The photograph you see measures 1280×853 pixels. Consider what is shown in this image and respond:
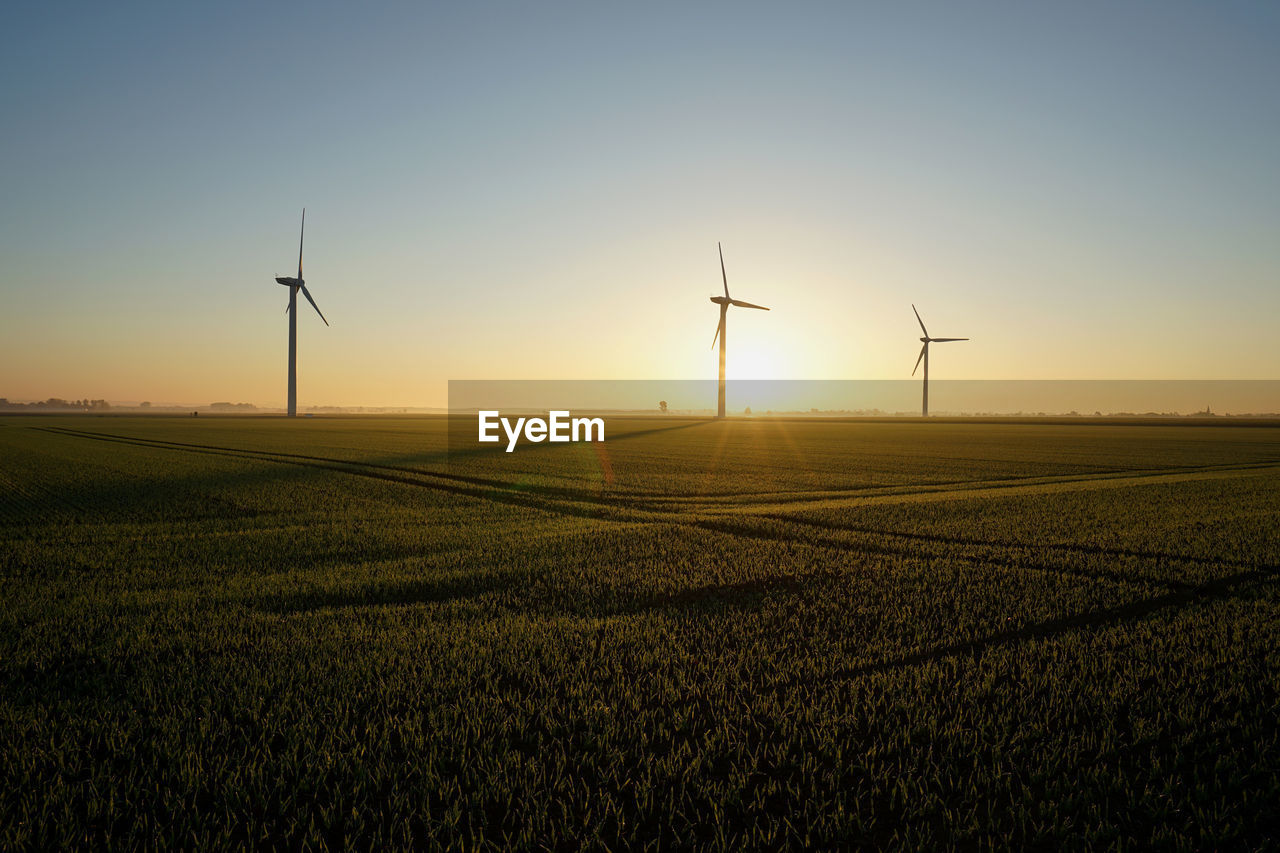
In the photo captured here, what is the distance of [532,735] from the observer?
6.17 m

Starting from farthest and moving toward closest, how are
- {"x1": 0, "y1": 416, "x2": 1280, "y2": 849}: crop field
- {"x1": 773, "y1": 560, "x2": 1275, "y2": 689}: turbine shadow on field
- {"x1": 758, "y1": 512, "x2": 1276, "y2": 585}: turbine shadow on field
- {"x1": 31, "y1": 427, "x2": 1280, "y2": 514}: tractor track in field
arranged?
{"x1": 31, "y1": 427, "x2": 1280, "y2": 514}: tractor track in field < {"x1": 758, "y1": 512, "x2": 1276, "y2": 585}: turbine shadow on field < {"x1": 773, "y1": 560, "x2": 1275, "y2": 689}: turbine shadow on field < {"x1": 0, "y1": 416, "x2": 1280, "y2": 849}: crop field

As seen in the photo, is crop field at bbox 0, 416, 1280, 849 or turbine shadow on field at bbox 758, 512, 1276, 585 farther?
turbine shadow on field at bbox 758, 512, 1276, 585

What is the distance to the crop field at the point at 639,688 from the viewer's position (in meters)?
4.96

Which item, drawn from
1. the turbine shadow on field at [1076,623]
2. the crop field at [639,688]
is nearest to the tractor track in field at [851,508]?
the crop field at [639,688]

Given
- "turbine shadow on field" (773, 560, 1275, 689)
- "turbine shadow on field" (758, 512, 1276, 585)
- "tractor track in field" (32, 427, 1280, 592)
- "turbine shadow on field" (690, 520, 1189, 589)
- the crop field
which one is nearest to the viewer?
the crop field

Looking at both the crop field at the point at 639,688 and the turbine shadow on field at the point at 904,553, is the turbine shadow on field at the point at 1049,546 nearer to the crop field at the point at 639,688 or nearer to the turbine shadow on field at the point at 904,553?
the crop field at the point at 639,688

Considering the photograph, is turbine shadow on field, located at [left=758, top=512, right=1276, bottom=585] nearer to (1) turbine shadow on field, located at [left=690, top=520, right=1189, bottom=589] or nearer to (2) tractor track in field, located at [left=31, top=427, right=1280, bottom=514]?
(1) turbine shadow on field, located at [left=690, top=520, right=1189, bottom=589]

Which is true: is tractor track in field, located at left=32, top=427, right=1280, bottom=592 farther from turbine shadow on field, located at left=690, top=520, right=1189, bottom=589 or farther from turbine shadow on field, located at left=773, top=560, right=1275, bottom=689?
turbine shadow on field, located at left=773, top=560, right=1275, bottom=689

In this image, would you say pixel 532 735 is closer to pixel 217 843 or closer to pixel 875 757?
pixel 217 843

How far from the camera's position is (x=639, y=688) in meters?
7.19

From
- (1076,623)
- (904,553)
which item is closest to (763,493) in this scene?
(904,553)

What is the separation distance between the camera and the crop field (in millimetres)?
Result: 4965

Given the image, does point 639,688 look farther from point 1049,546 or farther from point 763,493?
point 763,493

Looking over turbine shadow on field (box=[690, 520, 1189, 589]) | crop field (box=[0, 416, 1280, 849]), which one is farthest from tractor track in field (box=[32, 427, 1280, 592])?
crop field (box=[0, 416, 1280, 849])
